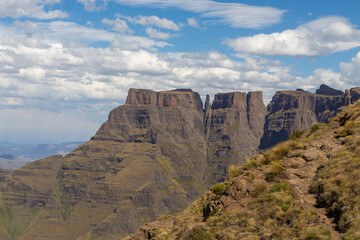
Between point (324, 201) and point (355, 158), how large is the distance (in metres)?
4.89

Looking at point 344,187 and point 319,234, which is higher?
point 344,187

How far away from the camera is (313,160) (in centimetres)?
3641

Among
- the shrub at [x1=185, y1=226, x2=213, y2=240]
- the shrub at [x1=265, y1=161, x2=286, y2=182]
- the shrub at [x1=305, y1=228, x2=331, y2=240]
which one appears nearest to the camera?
the shrub at [x1=305, y1=228, x2=331, y2=240]

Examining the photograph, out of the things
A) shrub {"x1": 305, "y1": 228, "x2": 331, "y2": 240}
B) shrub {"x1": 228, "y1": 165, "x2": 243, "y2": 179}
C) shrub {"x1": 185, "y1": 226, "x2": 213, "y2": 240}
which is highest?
shrub {"x1": 228, "y1": 165, "x2": 243, "y2": 179}

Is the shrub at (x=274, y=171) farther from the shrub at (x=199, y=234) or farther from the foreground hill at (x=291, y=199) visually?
the shrub at (x=199, y=234)

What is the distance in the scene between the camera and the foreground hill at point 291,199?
2731 centimetres

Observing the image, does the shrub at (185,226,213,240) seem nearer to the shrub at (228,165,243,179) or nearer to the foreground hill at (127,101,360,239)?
the foreground hill at (127,101,360,239)

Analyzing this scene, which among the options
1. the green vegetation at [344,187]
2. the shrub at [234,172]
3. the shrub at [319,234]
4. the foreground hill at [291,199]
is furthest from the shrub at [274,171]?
the shrub at [319,234]

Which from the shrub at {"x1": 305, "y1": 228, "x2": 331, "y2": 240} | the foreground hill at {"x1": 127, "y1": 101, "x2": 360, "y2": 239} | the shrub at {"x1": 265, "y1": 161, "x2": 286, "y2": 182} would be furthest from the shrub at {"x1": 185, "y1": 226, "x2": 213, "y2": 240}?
the shrub at {"x1": 305, "y1": 228, "x2": 331, "y2": 240}

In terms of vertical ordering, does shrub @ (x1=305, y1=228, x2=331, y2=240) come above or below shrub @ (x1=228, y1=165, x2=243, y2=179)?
below

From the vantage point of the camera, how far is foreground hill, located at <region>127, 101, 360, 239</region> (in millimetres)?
27312

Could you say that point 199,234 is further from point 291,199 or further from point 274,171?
point 274,171

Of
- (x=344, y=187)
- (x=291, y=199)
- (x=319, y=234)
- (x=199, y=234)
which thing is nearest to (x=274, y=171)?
(x=291, y=199)

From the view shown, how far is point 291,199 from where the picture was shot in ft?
100
